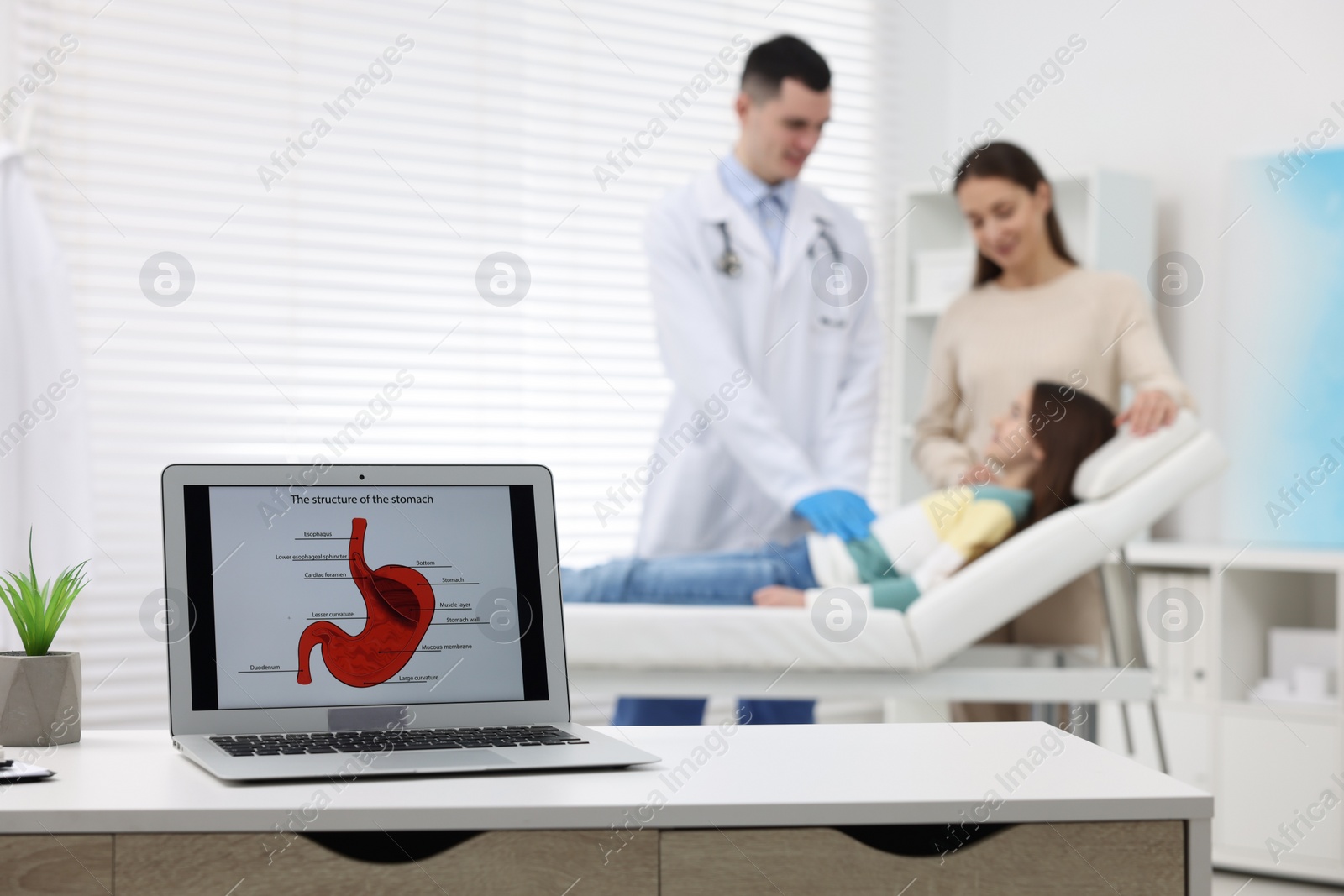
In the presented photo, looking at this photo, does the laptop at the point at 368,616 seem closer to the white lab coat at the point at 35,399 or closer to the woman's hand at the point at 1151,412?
the white lab coat at the point at 35,399

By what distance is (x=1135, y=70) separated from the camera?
11.3ft

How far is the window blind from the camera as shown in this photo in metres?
2.78

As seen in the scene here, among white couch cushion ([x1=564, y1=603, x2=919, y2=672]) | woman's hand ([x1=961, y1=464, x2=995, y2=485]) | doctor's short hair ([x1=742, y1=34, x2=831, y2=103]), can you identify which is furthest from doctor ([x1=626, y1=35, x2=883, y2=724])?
white couch cushion ([x1=564, y1=603, x2=919, y2=672])

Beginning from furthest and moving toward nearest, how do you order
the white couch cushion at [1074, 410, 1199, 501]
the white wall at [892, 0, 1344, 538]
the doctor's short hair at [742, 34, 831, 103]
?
the white wall at [892, 0, 1344, 538] < the doctor's short hair at [742, 34, 831, 103] < the white couch cushion at [1074, 410, 1199, 501]

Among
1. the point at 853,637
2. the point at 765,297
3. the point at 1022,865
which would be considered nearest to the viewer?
the point at 1022,865

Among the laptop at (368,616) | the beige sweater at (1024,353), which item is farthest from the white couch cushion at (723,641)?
the laptop at (368,616)

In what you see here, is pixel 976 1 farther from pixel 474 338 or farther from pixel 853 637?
pixel 853 637

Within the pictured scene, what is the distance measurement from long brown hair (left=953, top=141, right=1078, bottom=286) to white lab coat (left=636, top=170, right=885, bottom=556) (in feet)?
1.24

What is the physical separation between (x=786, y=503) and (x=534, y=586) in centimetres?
154

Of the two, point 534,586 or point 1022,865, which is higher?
point 534,586

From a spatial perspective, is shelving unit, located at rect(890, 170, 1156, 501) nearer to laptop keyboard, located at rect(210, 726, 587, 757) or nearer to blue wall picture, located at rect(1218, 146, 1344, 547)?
blue wall picture, located at rect(1218, 146, 1344, 547)

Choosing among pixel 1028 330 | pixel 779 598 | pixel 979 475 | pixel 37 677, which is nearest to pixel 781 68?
pixel 1028 330

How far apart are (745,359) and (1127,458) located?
3.18 ft

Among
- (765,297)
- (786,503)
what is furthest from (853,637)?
(765,297)
